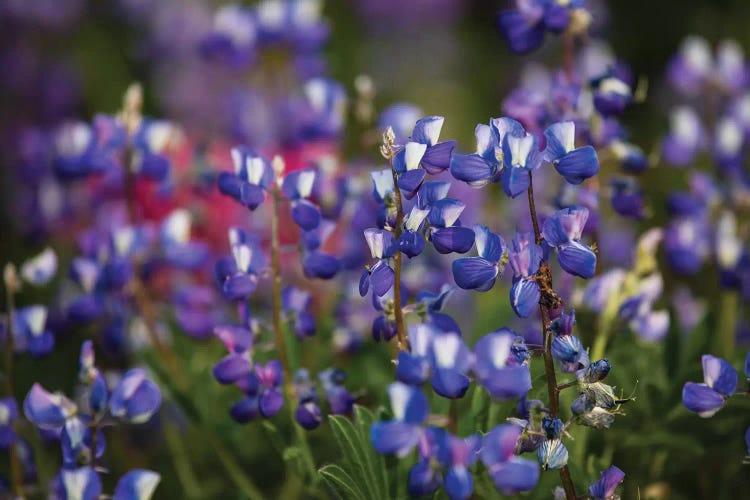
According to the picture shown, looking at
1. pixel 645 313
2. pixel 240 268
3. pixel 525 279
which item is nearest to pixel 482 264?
pixel 525 279

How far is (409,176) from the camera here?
0.75m

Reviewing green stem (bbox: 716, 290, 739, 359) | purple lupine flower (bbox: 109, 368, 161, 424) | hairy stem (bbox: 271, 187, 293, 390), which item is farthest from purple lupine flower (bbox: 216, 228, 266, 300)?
green stem (bbox: 716, 290, 739, 359)

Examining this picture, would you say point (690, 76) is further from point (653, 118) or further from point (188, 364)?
point (653, 118)

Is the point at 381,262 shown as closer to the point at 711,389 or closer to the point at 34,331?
the point at 711,389

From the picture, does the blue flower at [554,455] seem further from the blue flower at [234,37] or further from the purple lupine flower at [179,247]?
the blue flower at [234,37]

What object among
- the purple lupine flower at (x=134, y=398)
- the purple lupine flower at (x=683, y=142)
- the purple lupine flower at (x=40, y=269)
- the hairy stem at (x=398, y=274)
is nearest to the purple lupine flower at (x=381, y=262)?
the hairy stem at (x=398, y=274)

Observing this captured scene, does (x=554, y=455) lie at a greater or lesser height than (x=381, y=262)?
lesser

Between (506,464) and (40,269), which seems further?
(40,269)

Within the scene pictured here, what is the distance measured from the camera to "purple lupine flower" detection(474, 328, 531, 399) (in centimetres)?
64

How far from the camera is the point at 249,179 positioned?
0.90m

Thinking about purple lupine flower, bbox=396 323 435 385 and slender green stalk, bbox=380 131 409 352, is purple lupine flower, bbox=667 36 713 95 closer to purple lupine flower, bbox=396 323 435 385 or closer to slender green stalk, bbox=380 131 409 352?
slender green stalk, bbox=380 131 409 352

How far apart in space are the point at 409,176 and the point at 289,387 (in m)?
0.31

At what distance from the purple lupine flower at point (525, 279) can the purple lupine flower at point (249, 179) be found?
276 mm

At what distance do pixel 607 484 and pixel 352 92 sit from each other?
2.33 meters
